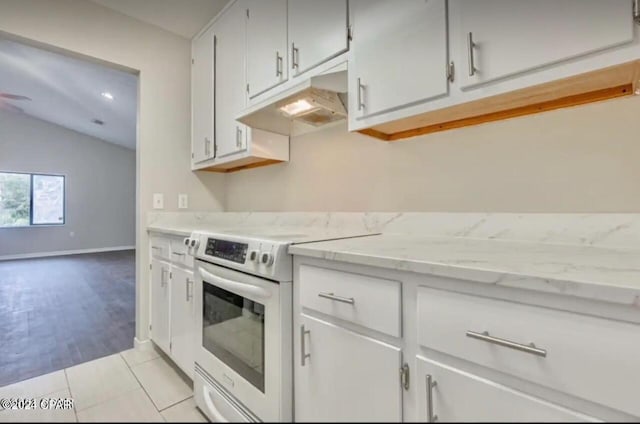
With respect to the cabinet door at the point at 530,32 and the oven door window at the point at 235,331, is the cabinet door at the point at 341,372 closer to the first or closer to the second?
the oven door window at the point at 235,331

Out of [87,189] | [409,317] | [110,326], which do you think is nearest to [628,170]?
[409,317]

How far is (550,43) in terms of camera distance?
3.04 ft

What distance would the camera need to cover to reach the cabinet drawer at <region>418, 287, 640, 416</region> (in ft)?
1.97

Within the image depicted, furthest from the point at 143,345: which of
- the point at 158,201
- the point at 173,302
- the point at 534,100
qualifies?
the point at 534,100

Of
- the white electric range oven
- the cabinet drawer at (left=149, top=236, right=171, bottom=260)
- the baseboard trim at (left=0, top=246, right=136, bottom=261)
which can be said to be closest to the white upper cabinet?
the cabinet drawer at (left=149, top=236, right=171, bottom=260)

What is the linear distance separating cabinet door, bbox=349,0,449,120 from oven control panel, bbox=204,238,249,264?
78 cm

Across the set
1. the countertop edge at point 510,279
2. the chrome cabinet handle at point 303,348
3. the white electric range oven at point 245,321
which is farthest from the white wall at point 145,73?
the countertop edge at point 510,279

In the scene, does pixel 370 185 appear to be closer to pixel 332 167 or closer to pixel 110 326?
pixel 332 167

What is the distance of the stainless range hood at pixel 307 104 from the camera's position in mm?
1471

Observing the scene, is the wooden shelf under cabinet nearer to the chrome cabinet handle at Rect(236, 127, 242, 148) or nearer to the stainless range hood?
the stainless range hood

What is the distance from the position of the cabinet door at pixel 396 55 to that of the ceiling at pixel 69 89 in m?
2.15

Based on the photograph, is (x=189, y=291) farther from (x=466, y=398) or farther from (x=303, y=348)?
(x=466, y=398)

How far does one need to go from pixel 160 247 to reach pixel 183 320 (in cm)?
59

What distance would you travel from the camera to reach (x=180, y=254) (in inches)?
73.3
